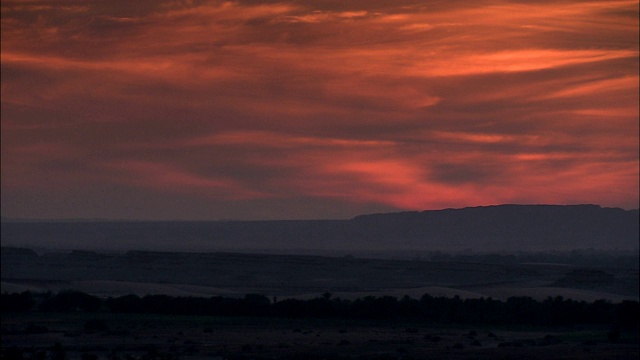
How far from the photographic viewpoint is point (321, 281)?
10306cm

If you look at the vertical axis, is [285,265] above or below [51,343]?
above

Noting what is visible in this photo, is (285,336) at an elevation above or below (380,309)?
below

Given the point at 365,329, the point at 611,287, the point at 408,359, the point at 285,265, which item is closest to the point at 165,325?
the point at 365,329

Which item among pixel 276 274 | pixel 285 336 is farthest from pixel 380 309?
pixel 276 274

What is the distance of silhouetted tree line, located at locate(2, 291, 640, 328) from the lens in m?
52.2

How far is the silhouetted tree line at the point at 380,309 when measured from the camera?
5225cm

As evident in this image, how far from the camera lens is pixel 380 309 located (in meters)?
53.6

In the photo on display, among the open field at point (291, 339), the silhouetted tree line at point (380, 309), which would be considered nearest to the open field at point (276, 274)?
the silhouetted tree line at point (380, 309)

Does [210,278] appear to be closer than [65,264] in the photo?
Yes

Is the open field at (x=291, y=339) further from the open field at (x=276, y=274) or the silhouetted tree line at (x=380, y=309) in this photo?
the open field at (x=276, y=274)

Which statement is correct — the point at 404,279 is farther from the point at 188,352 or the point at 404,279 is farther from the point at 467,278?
the point at 188,352

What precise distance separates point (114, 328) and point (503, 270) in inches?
2730

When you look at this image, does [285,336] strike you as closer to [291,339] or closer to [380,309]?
[291,339]

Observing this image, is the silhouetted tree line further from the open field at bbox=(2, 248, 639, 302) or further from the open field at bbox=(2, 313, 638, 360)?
the open field at bbox=(2, 248, 639, 302)
